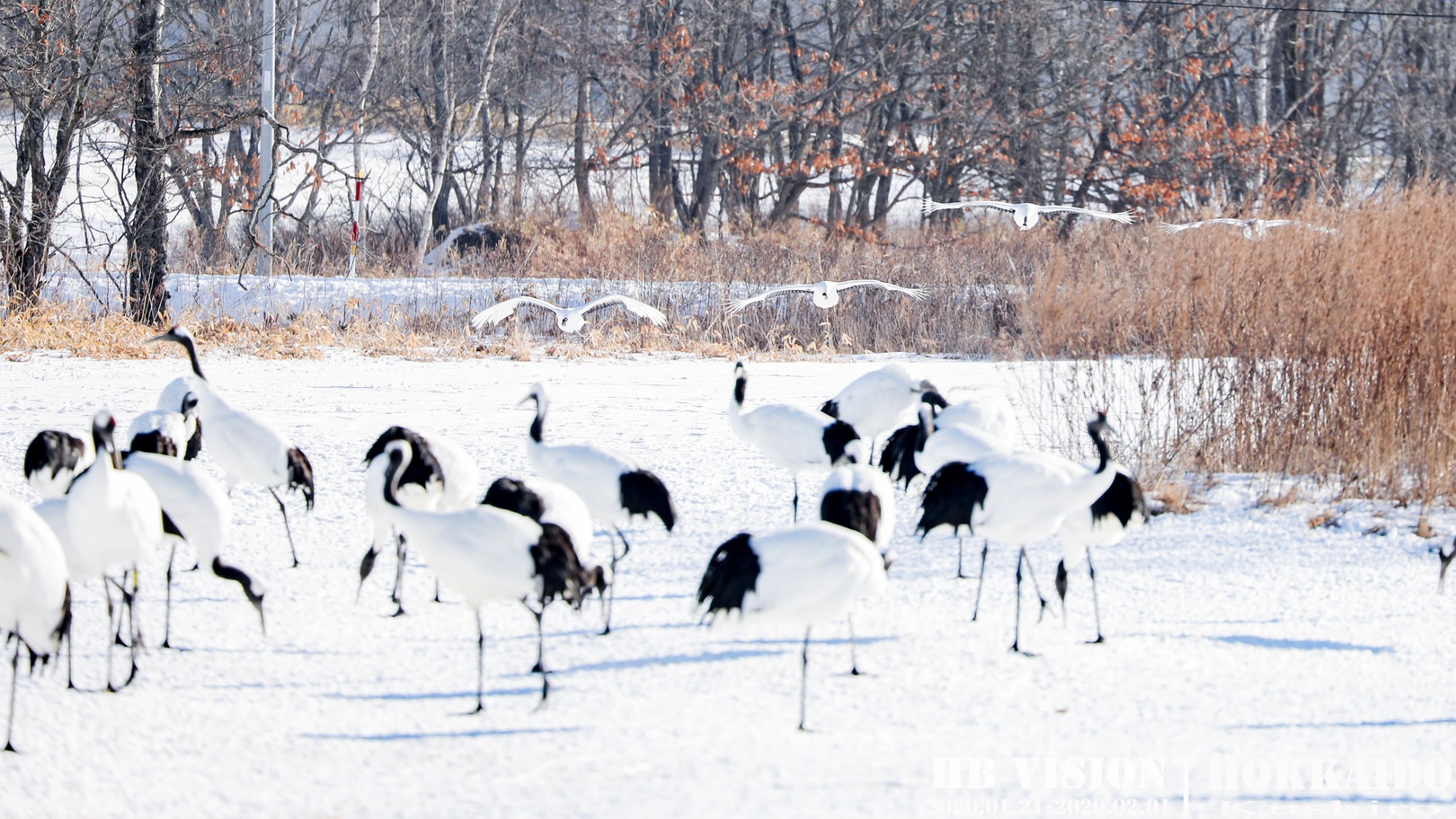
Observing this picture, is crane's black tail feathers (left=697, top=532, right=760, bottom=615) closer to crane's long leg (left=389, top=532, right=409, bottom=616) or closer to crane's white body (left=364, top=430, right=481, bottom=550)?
crane's white body (left=364, top=430, right=481, bottom=550)

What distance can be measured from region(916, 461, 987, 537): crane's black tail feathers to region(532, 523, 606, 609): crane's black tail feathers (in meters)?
1.46

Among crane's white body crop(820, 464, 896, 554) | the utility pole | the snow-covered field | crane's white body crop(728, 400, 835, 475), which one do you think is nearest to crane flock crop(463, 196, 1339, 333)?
crane's white body crop(728, 400, 835, 475)

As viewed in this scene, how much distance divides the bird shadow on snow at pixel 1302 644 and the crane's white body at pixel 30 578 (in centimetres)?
402

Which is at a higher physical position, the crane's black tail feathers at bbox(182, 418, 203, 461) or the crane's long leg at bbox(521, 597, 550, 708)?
the crane's black tail feathers at bbox(182, 418, 203, 461)

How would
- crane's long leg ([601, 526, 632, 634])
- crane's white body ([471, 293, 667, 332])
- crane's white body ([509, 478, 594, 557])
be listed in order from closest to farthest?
crane's white body ([509, 478, 594, 557]) → crane's long leg ([601, 526, 632, 634]) → crane's white body ([471, 293, 667, 332])

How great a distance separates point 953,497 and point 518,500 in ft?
5.31

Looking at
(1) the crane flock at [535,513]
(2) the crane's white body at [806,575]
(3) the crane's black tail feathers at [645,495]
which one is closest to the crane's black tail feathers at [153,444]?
(1) the crane flock at [535,513]

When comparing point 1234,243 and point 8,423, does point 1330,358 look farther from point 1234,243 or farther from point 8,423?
point 8,423

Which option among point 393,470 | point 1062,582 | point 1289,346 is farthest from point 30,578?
point 1289,346

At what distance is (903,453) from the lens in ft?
23.7

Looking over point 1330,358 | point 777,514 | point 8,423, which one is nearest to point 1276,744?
point 777,514

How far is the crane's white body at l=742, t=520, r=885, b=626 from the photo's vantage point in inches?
168

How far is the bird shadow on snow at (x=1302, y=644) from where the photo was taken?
17.5 feet

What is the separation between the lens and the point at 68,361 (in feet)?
42.3
